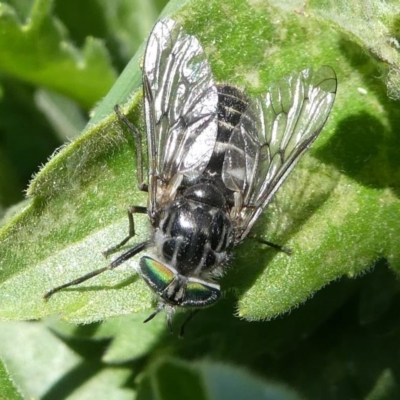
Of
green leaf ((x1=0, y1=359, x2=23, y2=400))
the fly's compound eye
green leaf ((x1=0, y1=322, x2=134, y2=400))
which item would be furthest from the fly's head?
green leaf ((x1=0, y1=322, x2=134, y2=400))

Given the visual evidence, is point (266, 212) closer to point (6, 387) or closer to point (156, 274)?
point (156, 274)

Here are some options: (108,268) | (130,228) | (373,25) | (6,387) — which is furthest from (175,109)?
(6,387)

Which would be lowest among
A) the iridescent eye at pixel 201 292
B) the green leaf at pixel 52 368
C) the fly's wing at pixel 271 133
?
the green leaf at pixel 52 368

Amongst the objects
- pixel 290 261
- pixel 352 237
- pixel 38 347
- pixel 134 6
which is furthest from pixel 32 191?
pixel 134 6

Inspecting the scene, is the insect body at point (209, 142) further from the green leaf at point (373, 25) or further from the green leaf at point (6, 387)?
the green leaf at point (6, 387)

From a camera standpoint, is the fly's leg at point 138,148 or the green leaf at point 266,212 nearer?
the green leaf at point 266,212

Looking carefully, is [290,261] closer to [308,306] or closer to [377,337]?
[308,306]

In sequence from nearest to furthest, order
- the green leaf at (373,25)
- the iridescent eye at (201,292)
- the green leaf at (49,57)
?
the green leaf at (373,25) → the iridescent eye at (201,292) → the green leaf at (49,57)

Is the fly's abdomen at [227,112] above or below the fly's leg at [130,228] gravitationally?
above

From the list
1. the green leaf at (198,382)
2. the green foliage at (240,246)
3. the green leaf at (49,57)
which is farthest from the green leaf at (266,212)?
the green leaf at (49,57)
